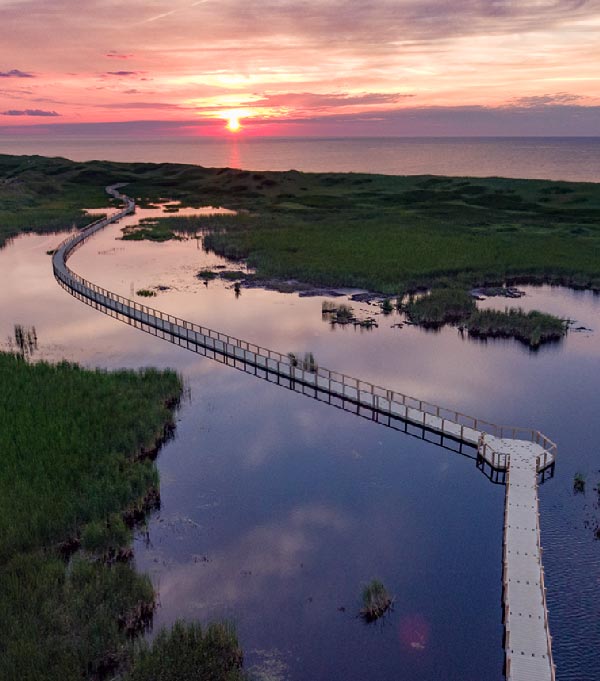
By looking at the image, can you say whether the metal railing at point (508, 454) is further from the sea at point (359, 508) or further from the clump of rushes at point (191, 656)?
the clump of rushes at point (191, 656)

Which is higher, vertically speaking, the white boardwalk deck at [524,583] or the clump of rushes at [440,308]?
the clump of rushes at [440,308]

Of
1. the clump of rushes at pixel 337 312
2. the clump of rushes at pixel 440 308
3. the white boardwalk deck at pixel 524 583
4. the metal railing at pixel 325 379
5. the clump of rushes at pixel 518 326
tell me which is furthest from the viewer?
the clump of rushes at pixel 440 308

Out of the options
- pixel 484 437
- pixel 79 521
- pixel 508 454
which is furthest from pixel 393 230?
pixel 79 521

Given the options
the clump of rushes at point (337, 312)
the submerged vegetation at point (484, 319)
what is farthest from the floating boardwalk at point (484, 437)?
the submerged vegetation at point (484, 319)

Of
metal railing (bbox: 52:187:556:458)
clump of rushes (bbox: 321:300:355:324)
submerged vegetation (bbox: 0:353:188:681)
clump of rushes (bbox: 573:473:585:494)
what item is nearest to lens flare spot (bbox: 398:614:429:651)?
submerged vegetation (bbox: 0:353:188:681)

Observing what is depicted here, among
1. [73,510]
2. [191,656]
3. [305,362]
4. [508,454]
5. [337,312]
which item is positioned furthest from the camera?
[337,312]

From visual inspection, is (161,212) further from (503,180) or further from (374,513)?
(374,513)

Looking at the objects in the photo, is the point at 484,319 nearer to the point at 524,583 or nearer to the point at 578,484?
the point at 578,484
